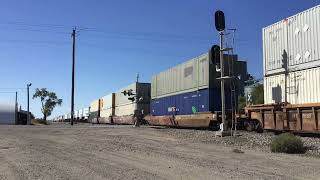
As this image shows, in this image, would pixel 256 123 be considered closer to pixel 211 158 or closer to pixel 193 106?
pixel 193 106

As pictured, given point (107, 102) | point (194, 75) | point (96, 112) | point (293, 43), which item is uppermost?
point (293, 43)

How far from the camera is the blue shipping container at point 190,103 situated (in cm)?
2650

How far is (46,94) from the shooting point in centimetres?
11750

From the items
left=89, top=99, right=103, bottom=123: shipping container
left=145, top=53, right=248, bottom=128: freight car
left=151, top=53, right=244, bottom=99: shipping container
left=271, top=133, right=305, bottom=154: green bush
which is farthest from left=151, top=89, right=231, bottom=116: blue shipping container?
left=89, top=99, right=103, bottom=123: shipping container

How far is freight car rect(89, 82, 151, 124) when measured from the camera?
44.2m

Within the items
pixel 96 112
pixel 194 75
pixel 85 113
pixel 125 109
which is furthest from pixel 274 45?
pixel 85 113

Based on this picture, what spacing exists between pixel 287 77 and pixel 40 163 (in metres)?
12.4

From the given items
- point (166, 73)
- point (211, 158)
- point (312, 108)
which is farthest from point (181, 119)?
point (211, 158)

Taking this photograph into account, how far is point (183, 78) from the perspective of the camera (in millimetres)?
31250

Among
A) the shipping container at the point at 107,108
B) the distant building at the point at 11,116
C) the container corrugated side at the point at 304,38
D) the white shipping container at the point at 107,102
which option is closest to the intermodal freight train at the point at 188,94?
the container corrugated side at the point at 304,38

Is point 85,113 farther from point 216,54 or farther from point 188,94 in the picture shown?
point 216,54

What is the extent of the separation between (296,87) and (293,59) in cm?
127

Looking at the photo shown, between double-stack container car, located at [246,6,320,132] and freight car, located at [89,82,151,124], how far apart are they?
22070mm

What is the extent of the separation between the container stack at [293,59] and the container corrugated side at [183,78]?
225 inches
